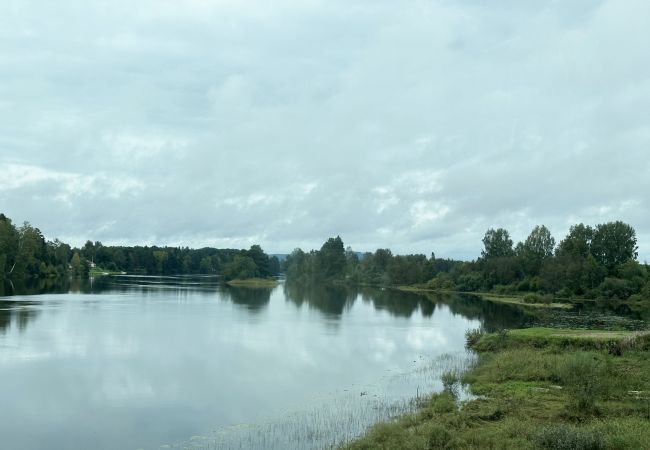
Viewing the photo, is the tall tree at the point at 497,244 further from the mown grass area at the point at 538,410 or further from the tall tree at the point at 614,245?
the mown grass area at the point at 538,410

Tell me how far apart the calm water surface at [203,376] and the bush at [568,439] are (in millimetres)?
7489

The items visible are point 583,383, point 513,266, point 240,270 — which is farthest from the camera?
point 240,270

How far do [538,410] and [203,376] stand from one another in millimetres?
18963

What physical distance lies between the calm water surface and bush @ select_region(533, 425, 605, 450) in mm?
7489

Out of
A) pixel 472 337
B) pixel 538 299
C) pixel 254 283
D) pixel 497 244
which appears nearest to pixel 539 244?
pixel 497 244

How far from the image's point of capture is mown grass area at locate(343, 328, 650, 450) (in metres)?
17.3

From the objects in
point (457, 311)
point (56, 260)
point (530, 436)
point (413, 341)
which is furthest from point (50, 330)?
point (56, 260)

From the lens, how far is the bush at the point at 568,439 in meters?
16.1

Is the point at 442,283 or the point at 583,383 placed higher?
the point at 442,283

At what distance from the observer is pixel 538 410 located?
22.4 meters

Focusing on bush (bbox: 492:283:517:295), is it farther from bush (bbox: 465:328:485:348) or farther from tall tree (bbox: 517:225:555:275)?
bush (bbox: 465:328:485:348)

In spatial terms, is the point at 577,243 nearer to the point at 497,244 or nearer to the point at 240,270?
the point at 497,244

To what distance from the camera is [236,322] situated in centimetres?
6194

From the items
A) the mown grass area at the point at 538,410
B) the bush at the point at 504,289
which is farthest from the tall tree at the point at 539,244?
the mown grass area at the point at 538,410
